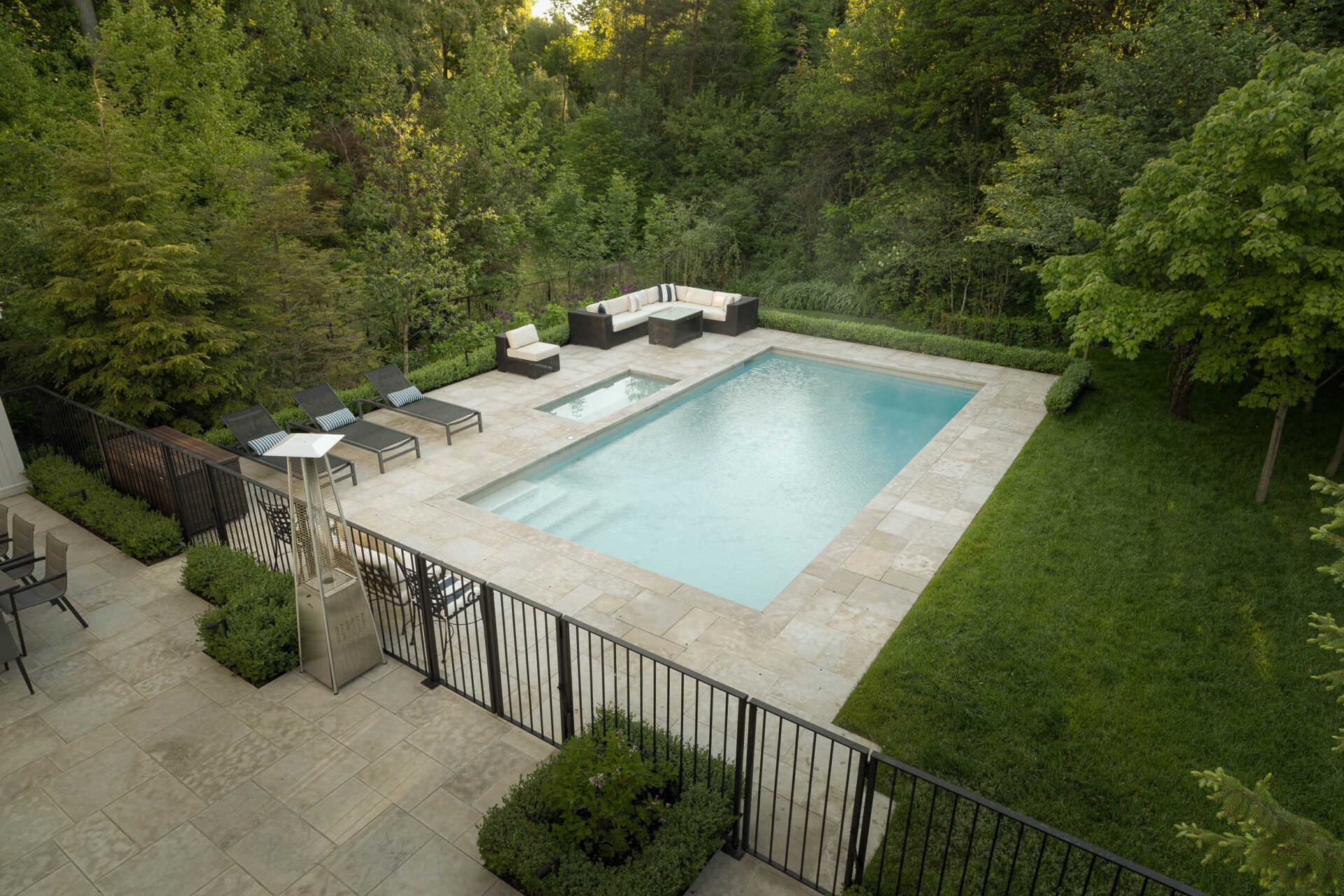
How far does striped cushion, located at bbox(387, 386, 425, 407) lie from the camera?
36.9ft

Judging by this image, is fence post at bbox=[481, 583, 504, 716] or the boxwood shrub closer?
the boxwood shrub

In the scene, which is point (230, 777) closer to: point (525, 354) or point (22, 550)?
point (22, 550)

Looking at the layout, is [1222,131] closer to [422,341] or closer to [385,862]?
[385,862]

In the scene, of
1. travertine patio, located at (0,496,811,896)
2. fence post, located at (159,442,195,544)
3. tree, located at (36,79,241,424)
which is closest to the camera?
travertine patio, located at (0,496,811,896)

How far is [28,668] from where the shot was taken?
5980mm

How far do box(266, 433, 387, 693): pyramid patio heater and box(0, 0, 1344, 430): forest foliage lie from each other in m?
4.87

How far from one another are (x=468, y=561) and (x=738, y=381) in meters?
7.90

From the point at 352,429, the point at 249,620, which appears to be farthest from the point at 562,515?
the point at 249,620

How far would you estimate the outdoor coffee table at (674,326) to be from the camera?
15.4 metres

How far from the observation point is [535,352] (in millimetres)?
13656

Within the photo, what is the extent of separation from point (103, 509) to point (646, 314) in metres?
10.5

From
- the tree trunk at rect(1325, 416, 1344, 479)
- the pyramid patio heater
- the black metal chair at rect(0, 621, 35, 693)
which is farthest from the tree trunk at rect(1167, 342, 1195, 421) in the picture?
the black metal chair at rect(0, 621, 35, 693)

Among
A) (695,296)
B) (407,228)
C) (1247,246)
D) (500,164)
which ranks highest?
Result: (500,164)

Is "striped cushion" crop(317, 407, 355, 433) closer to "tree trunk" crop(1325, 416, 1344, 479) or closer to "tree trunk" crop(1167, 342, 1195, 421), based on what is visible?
"tree trunk" crop(1167, 342, 1195, 421)
